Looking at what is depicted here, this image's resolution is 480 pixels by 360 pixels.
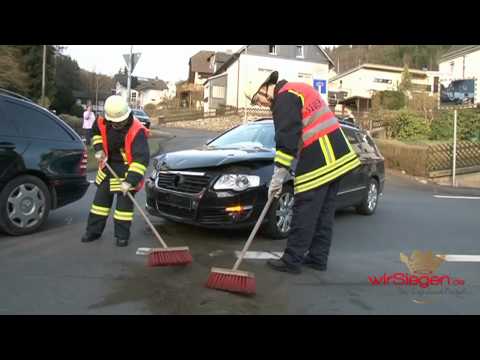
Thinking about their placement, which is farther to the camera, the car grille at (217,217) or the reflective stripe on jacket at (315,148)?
the car grille at (217,217)

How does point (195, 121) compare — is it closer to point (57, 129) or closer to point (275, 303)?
point (57, 129)

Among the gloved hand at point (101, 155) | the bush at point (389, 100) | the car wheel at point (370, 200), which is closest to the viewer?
the gloved hand at point (101, 155)

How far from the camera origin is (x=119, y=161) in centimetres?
549

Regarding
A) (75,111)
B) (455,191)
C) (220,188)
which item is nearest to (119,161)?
(220,188)

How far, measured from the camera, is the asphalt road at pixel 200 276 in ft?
12.2

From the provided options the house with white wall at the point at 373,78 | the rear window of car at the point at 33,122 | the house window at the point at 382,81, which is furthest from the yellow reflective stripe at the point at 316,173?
the house window at the point at 382,81

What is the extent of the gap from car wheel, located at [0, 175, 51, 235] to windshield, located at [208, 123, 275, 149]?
237 centimetres

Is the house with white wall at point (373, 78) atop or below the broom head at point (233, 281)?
atop

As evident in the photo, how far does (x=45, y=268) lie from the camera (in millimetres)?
4504

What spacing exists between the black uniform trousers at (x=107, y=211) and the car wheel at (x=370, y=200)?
4.32m

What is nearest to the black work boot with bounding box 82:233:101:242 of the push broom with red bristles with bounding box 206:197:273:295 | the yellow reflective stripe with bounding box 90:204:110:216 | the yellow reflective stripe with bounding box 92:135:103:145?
the yellow reflective stripe with bounding box 90:204:110:216

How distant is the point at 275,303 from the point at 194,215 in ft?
6.00

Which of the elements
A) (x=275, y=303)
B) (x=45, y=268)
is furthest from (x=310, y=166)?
(x=45, y=268)

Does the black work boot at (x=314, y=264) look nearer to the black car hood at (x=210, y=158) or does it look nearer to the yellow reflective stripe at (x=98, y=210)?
the black car hood at (x=210, y=158)
